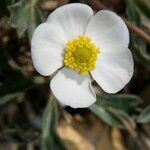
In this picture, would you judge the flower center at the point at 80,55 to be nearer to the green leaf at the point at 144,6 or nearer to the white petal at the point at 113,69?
the white petal at the point at 113,69

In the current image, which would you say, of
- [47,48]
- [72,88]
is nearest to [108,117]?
[72,88]

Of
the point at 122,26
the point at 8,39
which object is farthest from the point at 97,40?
the point at 8,39

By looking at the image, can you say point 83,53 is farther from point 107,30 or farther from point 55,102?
point 55,102

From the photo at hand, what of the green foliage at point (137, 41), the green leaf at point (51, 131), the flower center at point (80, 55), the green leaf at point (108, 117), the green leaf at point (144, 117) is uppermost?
the flower center at point (80, 55)

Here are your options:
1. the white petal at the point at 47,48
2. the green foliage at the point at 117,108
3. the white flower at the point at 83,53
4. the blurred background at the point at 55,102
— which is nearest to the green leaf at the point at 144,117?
the blurred background at the point at 55,102

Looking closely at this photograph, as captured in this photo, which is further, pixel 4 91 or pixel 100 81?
pixel 4 91

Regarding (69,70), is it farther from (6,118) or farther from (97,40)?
(6,118)
